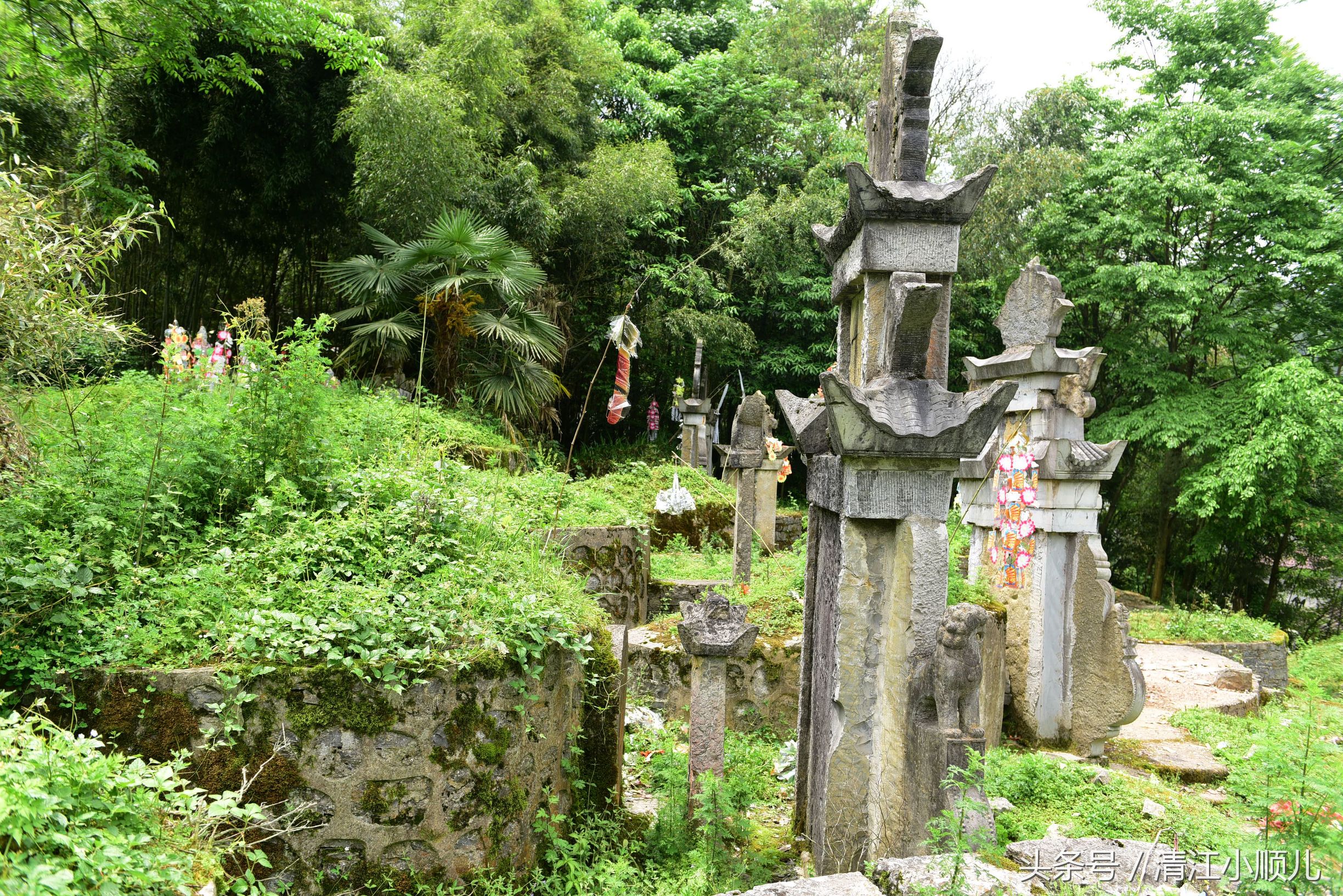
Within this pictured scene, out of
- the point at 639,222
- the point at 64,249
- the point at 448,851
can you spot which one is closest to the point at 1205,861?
the point at 448,851

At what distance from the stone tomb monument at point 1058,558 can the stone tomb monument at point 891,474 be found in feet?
7.48

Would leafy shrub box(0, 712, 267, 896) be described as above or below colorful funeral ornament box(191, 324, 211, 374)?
below

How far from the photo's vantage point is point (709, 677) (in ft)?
13.8

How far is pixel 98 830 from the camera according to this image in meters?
2.15

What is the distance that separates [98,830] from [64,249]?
240 centimetres

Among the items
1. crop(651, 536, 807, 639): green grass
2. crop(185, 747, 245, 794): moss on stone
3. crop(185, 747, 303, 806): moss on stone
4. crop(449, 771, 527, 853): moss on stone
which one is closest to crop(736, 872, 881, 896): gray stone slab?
crop(449, 771, 527, 853): moss on stone

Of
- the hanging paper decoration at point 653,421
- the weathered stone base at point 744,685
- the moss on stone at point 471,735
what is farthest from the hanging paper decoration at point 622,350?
the hanging paper decoration at point 653,421

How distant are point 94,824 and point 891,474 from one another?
2971 mm

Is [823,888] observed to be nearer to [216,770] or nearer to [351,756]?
[351,756]

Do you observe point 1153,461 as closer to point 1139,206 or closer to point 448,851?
point 1139,206

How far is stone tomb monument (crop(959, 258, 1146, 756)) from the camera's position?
5.58m

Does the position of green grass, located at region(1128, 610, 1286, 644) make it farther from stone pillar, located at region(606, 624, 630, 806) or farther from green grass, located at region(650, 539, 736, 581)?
stone pillar, located at region(606, 624, 630, 806)

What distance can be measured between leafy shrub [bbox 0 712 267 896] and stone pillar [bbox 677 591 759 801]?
2.12 metres

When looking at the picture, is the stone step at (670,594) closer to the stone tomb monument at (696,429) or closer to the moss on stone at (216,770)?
the stone tomb monument at (696,429)
